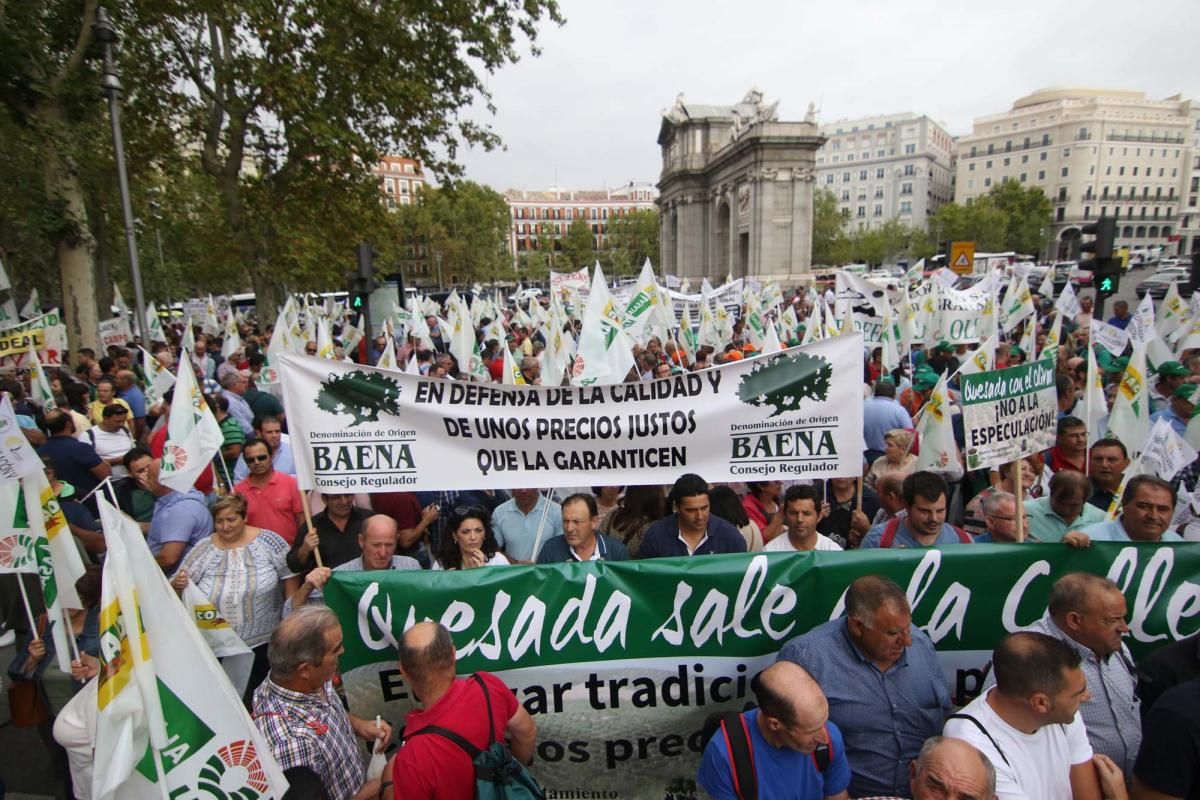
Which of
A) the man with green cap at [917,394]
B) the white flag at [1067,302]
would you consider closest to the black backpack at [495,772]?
the man with green cap at [917,394]

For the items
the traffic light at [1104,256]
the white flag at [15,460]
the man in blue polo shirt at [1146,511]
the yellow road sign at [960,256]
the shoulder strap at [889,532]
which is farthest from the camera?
the yellow road sign at [960,256]

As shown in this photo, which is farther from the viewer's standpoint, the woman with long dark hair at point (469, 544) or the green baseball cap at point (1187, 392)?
the green baseball cap at point (1187, 392)

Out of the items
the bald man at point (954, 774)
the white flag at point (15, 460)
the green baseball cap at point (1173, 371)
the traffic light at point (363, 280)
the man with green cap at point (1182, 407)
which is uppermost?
the traffic light at point (363, 280)

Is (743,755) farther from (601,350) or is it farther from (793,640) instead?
(601,350)

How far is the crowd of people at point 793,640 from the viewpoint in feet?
7.58

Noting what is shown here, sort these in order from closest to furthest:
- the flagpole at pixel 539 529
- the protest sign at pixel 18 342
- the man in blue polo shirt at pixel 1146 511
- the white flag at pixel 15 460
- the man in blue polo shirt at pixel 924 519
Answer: the white flag at pixel 15 460
the man in blue polo shirt at pixel 1146 511
the man in blue polo shirt at pixel 924 519
the flagpole at pixel 539 529
the protest sign at pixel 18 342

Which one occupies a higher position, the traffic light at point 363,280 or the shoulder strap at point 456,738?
the traffic light at point 363,280

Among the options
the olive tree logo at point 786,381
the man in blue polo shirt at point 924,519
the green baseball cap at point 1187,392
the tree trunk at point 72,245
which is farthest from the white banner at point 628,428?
the tree trunk at point 72,245

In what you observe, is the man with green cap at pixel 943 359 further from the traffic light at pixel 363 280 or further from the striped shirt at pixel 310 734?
the striped shirt at pixel 310 734

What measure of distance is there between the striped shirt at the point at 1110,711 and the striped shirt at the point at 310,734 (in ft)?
9.85

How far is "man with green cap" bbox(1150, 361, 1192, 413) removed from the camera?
721 centimetres

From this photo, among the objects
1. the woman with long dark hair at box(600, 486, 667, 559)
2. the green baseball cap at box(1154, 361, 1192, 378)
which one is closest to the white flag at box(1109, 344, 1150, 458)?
the green baseball cap at box(1154, 361, 1192, 378)

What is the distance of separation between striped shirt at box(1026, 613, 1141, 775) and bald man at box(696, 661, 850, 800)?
1.15 meters

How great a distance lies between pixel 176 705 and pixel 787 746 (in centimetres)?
210
